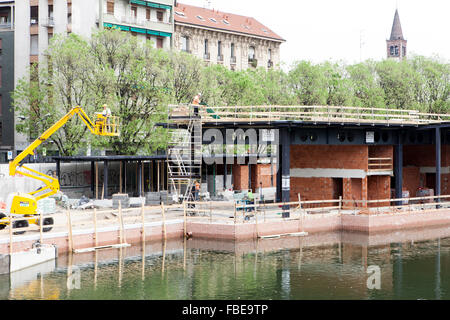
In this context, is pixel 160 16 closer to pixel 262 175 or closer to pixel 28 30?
pixel 28 30

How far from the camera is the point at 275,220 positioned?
4234 cm

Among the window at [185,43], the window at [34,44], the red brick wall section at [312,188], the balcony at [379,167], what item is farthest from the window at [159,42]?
the balcony at [379,167]

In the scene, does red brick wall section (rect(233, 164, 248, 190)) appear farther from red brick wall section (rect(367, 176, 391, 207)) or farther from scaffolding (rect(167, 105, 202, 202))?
scaffolding (rect(167, 105, 202, 202))

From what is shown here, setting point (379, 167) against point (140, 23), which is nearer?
point (379, 167)

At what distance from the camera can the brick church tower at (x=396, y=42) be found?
156m

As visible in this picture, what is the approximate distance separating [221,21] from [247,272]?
69895 mm

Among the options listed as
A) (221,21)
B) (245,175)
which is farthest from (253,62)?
(245,175)

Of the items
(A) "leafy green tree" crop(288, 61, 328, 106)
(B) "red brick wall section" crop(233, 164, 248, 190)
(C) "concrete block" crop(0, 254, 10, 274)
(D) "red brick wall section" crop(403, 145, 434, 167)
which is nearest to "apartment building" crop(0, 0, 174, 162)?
(B) "red brick wall section" crop(233, 164, 248, 190)

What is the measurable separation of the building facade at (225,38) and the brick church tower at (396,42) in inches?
2464

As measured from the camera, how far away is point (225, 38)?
310 ft

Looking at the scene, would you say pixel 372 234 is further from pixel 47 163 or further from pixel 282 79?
pixel 282 79

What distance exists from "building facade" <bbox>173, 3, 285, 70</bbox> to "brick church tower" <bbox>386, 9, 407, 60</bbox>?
2464 inches
